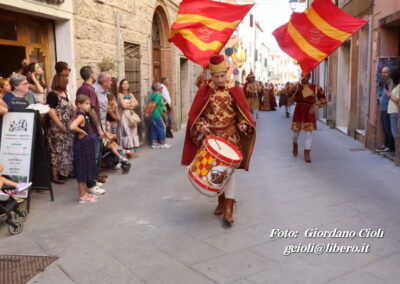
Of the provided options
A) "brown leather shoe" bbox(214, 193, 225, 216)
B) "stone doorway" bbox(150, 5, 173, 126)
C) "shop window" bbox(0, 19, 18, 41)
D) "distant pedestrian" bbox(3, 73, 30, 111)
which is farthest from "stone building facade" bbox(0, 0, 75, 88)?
"stone doorway" bbox(150, 5, 173, 126)

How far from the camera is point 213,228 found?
14.8 ft

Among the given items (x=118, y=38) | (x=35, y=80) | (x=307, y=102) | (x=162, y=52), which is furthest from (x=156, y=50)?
(x=35, y=80)

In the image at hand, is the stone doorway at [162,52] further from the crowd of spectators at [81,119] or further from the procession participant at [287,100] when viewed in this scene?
the crowd of spectators at [81,119]

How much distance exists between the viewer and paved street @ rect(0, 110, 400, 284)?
3.45 metres

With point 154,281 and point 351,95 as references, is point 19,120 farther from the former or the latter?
point 351,95

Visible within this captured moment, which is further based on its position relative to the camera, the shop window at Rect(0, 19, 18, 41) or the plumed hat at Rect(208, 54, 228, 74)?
the shop window at Rect(0, 19, 18, 41)

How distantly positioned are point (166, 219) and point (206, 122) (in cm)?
122

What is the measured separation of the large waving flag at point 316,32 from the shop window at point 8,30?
455 centimetres

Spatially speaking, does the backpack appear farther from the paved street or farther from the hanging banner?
the hanging banner

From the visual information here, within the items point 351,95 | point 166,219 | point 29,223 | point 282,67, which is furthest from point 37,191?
point 282,67

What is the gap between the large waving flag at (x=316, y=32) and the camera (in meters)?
6.92

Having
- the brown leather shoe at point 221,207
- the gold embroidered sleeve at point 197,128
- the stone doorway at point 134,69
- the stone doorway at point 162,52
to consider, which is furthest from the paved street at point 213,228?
the stone doorway at point 162,52

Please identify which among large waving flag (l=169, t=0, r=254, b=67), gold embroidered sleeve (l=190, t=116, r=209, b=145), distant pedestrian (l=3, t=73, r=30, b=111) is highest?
large waving flag (l=169, t=0, r=254, b=67)

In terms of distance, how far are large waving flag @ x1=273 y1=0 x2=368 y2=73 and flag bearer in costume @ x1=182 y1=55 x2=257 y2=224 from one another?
9.87 ft
